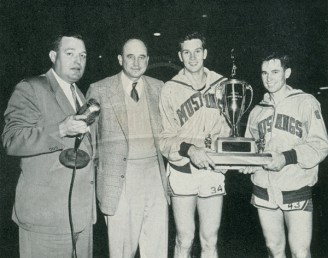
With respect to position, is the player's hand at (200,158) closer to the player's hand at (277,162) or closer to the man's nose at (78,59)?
the player's hand at (277,162)

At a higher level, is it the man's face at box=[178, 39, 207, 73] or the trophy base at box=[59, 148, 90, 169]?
the man's face at box=[178, 39, 207, 73]

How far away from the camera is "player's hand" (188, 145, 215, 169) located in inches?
65.1

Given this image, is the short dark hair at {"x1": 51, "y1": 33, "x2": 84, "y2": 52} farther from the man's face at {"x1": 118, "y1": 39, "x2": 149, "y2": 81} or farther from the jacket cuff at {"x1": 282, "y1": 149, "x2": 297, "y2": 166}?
the jacket cuff at {"x1": 282, "y1": 149, "x2": 297, "y2": 166}

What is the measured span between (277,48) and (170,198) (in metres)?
1.19

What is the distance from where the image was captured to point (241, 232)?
259 cm

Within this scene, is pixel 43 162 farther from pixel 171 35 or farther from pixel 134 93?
pixel 171 35

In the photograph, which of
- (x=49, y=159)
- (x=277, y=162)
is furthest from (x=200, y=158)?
(x=49, y=159)

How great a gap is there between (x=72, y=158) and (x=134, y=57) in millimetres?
604

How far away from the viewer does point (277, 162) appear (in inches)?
63.6

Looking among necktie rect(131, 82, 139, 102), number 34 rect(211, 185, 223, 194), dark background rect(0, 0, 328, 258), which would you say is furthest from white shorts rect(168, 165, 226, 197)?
dark background rect(0, 0, 328, 258)

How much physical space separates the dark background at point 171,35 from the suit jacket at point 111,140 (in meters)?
0.40

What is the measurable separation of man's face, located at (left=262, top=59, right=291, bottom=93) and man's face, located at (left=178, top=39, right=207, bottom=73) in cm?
33

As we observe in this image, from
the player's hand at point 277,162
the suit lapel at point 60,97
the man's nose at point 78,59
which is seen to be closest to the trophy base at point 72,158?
the suit lapel at point 60,97

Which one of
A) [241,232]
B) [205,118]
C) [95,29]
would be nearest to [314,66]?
[205,118]
